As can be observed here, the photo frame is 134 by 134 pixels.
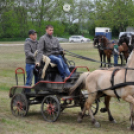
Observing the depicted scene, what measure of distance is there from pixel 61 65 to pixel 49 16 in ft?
179

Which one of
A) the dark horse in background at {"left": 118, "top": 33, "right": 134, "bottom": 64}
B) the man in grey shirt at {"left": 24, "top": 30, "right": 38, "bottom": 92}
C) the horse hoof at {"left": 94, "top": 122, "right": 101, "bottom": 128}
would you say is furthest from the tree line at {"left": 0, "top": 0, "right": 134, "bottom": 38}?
the horse hoof at {"left": 94, "top": 122, "right": 101, "bottom": 128}

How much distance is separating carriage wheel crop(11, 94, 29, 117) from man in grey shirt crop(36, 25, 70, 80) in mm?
1052

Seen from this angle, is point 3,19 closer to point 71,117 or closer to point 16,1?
point 16,1

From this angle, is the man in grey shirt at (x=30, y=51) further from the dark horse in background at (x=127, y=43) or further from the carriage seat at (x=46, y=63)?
the dark horse in background at (x=127, y=43)

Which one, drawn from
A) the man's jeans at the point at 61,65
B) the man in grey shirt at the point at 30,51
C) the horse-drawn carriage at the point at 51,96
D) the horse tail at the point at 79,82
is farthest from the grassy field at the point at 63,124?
the man's jeans at the point at 61,65

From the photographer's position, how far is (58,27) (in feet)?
211

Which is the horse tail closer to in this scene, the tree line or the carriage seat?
the carriage seat

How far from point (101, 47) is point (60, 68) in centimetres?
1199

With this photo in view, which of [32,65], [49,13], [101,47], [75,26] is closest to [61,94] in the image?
[32,65]

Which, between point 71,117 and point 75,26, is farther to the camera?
point 75,26

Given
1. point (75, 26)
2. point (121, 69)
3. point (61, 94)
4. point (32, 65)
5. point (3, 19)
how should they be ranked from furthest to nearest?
point (75, 26) < point (3, 19) < point (32, 65) < point (61, 94) < point (121, 69)

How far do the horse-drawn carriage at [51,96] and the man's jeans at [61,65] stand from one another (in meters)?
0.13

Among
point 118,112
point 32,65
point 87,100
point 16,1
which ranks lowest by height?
point 118,112

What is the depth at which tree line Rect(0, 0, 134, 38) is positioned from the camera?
5466cm
